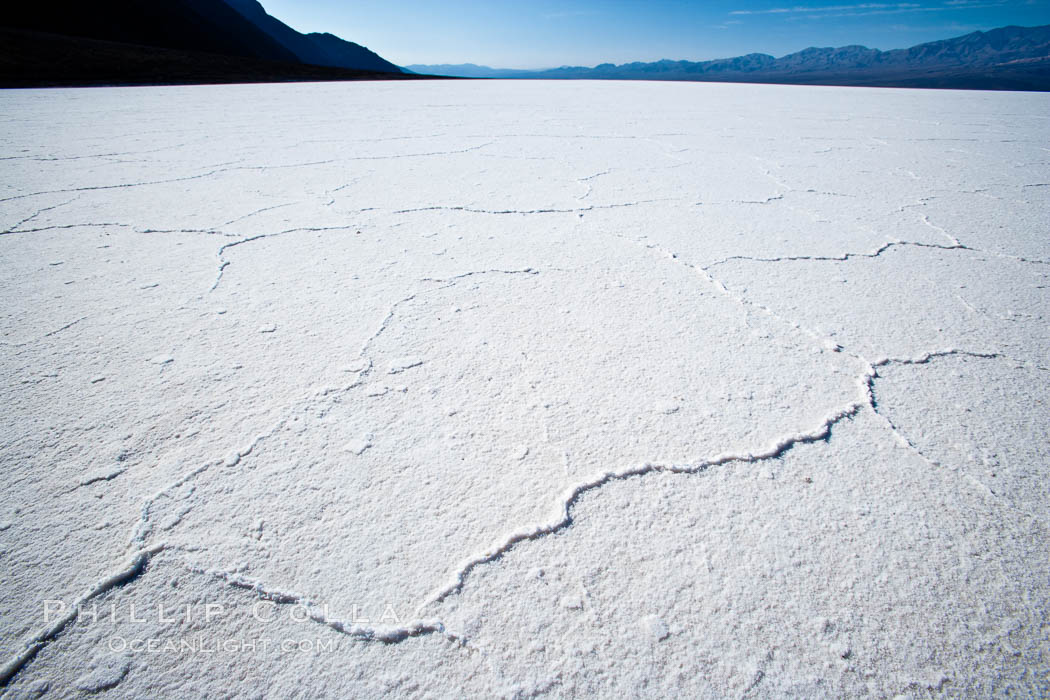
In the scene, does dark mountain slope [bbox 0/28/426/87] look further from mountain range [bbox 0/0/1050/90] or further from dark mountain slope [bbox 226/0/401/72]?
dark mountain slope [bbox 226/0/401/72]

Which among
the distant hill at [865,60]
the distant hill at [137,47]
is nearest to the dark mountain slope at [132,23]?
the distant hill at [137,47]

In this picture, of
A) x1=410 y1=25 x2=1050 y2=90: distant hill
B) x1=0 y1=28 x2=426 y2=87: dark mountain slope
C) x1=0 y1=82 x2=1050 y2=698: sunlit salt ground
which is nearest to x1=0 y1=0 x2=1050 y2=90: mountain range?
x1=0 y1=28 x2=426 y2=87: dark mountain slope

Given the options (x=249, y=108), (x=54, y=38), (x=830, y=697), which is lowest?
(x=830, y=697)

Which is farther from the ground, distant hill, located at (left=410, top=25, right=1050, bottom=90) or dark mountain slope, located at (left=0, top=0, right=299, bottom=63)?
distant hill, located at (left=410, top=25, right=1050, bottom=90)

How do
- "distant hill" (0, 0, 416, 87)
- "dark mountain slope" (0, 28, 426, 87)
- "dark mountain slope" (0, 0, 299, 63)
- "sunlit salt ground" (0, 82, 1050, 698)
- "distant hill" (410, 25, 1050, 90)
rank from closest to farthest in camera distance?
"sunlit salt ground" (0, 82, 1050, 698) → "dark mountain slope" (0, 28, 426, 87) → "distant hill" (0, 0, 416, 87) → "dark mountain slope" (0, 0, 299, 63) → "distant hill" (410, 25, 1050, 90)

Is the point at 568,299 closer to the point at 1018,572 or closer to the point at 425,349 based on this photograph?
the point at 425,349

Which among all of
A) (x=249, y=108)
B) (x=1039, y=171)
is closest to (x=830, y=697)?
(x=1039, y=171)
